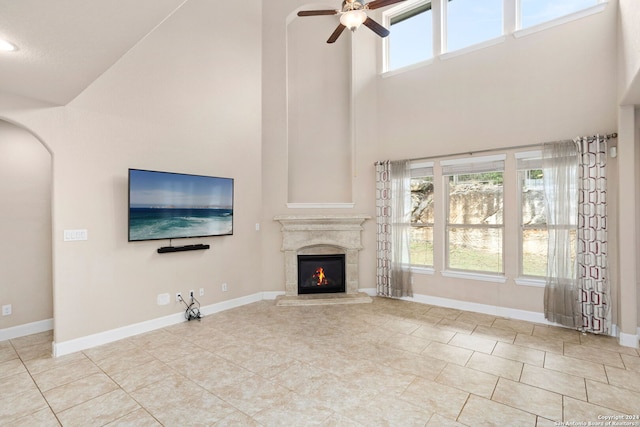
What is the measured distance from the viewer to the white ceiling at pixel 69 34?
5.49 ft

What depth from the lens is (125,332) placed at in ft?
12.3

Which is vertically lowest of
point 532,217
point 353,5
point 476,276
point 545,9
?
point 476,276

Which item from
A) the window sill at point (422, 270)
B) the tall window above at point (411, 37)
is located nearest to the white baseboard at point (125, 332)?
the window sill at point (422, 270)

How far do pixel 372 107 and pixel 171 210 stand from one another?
146 inches

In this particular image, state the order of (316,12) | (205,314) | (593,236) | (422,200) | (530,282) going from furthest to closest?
(422,200) → (205,314) → (530,282) → (593,236) → (316,12)

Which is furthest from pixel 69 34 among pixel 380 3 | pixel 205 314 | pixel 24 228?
pixel 205 314

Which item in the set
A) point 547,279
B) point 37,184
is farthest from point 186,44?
point 547,279

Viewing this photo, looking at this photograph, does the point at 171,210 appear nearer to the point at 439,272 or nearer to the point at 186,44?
the point at 186,44

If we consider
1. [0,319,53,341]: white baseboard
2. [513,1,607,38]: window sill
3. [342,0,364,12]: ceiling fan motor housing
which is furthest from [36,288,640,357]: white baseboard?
[342,0,364,12]: ceiling fan motor housing

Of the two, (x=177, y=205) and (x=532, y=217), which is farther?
(x=532, y=217)

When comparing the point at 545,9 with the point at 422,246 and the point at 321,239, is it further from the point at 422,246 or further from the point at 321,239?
the point at 321,239

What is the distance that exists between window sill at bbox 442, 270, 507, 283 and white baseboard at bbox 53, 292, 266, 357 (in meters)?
3.39

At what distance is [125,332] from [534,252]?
17.4ft

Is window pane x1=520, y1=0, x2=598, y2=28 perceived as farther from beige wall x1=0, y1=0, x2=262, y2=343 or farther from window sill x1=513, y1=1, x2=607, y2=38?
beige wall x1=0, y1=0, x2=262, y2=343
